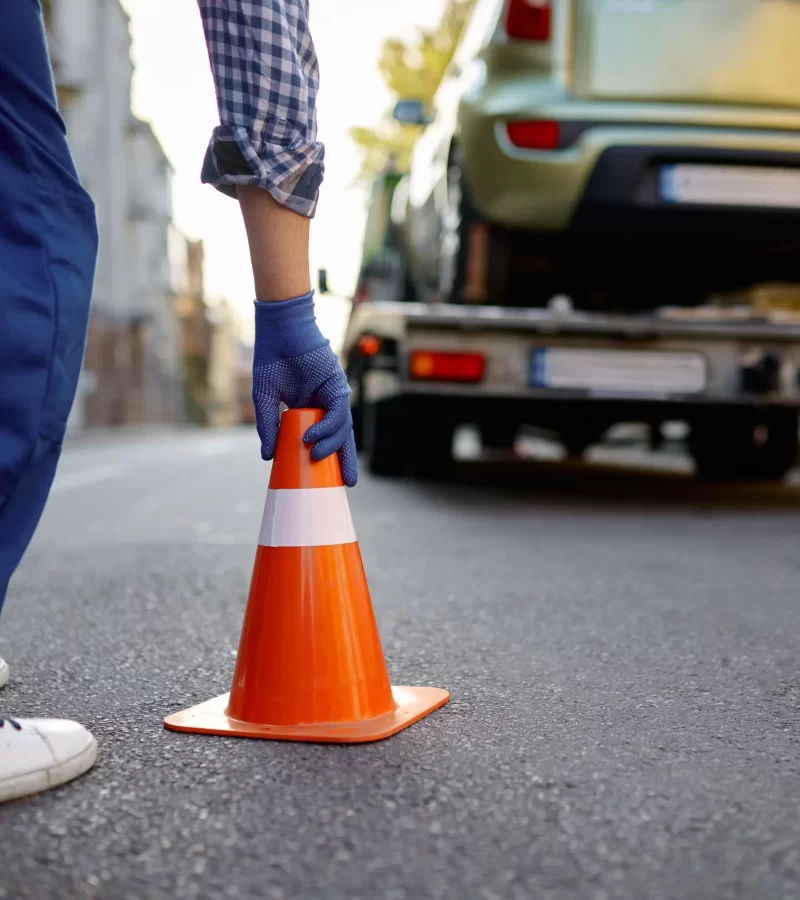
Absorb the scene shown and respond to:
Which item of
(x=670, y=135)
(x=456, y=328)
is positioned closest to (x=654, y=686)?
(x=456, y=328)

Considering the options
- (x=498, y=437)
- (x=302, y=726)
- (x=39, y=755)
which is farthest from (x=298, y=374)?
(x=498, y=437)

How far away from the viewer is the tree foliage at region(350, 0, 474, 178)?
73.0ft

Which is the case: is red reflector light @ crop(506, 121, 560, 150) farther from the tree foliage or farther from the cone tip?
the tree foliage

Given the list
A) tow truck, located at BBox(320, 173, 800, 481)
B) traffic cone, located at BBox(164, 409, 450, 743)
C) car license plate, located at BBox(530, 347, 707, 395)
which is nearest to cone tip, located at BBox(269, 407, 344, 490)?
traffic cone, located at BBox(164, 409, 450, 743)

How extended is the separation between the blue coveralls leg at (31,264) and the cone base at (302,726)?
404 millimetres

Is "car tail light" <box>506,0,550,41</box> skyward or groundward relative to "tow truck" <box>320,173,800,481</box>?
skyward

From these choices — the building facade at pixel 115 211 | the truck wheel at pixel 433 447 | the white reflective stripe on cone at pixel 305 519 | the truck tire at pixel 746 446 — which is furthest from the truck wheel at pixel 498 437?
the building facade at pixel 115 211

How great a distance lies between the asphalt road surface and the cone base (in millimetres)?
22

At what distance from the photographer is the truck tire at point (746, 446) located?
289 inches

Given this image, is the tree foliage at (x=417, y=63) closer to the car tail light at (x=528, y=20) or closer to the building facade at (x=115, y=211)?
the building facade at (x=115, y=211)

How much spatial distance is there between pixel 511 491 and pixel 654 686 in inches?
181

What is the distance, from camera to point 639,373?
17.6ft

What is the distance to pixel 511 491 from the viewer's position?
6816mm

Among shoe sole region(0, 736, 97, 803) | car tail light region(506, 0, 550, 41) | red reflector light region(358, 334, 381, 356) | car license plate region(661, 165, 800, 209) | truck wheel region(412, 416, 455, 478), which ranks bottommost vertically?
shoe sole region(0, 736, 97, 803)
